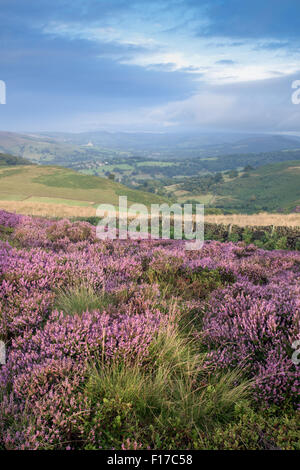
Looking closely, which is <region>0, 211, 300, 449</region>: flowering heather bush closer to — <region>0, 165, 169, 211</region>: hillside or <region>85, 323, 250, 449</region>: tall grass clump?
<region>85, 323, 250, 449</region>: tall grass clump

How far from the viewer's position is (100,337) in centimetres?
311

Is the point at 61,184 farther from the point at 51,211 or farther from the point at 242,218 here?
the point at 242,218

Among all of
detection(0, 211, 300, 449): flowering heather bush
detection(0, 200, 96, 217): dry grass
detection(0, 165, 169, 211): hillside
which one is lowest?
detection(0, 200, 96, 217): dry grass

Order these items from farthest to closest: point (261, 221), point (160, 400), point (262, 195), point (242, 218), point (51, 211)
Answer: point (262, 195), point (51, 211), point (242, 218), point (261, 221), point (160, 400)

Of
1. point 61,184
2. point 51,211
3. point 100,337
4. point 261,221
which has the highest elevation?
point 61,184

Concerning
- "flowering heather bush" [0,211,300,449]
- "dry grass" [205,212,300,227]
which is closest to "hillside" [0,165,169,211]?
"dry grass" [205,212,300,227]

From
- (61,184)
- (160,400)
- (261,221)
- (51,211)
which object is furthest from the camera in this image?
(61,184)

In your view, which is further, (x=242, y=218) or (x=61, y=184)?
(x=61, y=184)

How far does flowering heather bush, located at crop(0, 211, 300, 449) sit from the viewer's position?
2.34 meters

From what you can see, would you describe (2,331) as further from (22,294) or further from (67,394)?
(67,394)

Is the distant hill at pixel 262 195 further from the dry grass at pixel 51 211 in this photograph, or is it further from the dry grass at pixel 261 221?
the dry grass at pixel 261 221

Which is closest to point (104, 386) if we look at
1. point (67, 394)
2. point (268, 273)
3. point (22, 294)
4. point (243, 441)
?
point (67, 394)

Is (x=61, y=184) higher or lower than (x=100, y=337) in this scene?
higher

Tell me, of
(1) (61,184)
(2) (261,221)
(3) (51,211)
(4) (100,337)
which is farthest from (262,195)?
(4) (100,337)
